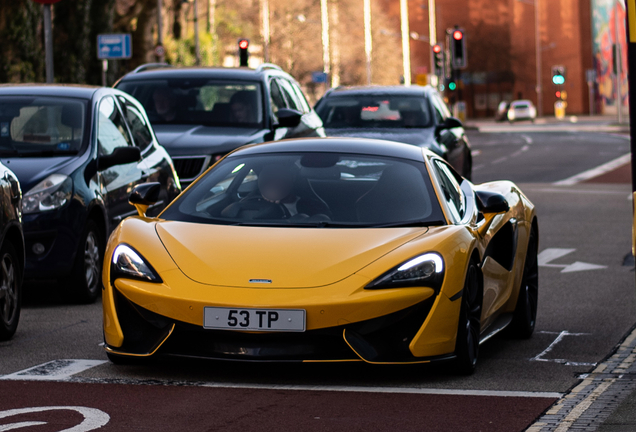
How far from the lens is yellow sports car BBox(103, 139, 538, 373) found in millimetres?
6234

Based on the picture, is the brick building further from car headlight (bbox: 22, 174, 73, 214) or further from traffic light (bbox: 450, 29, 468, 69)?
car headlight (bbox: 22, 174, 73, 214)

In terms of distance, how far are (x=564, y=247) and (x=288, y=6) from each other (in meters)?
68.9

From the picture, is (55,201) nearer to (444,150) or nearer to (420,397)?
(420,397)

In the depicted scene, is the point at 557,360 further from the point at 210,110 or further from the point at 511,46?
the point at 511,46

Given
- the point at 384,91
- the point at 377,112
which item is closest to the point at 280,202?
the point at 377,112

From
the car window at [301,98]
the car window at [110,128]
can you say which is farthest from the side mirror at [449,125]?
the car window at [110,128]

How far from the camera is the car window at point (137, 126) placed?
11430mm

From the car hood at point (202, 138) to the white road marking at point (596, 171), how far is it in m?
11.6

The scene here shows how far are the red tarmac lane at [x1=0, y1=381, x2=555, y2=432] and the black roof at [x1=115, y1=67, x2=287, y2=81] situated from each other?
9381mm

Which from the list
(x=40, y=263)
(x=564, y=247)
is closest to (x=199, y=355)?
(x=40, y=263)

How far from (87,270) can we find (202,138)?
462 cm

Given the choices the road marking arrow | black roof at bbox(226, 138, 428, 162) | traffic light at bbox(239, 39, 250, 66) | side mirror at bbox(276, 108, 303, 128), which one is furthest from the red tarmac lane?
traffic light at bbox(239, 39, 250, 66)

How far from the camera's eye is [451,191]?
7.62 meters

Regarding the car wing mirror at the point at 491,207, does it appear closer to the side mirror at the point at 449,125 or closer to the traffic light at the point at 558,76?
the side mirror at the point at 449,125
